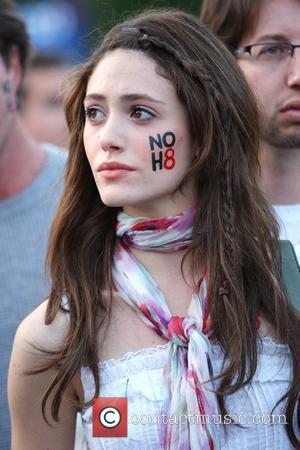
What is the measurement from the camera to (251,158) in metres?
3.49

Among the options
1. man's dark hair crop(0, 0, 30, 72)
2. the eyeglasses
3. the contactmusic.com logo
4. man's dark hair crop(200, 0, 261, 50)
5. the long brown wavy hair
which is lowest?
the contactmusic.com logo

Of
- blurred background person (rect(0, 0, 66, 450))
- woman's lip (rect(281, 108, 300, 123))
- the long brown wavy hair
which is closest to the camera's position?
the long brown wavy hair

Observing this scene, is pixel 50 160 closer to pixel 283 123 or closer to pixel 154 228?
pixel 283 123

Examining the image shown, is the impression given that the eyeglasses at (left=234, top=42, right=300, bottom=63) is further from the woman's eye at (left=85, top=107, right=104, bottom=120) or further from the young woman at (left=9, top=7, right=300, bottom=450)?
the woman's eye at (left=85, top=107, right=104, bottom=120)

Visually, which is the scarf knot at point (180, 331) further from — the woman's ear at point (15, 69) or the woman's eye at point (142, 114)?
the woman's ear at point (15, 69)

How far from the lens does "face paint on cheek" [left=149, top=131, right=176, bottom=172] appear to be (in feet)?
10.5

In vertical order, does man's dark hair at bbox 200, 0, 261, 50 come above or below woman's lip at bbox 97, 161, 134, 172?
above

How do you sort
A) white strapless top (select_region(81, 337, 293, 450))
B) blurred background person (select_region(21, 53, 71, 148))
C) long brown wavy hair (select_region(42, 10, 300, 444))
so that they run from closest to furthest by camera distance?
white strapless top (select_region(81, 337, 293, 450)), long brown wavy hair (select_region(42, 10, 300, 444)), blurred background person (select_region(21, 53, 71, 148))

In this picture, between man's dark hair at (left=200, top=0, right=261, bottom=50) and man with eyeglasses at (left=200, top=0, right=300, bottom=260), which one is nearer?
man with eyeglasses at (left=200, top=0, right=300, bottom=260)

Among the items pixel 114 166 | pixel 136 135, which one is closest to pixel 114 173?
pixel 114 166

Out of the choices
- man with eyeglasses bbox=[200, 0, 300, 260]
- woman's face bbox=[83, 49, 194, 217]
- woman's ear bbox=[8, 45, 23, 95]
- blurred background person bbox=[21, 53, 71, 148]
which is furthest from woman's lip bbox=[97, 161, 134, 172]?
blurred background person bbox=[21, 53, 71, 148]

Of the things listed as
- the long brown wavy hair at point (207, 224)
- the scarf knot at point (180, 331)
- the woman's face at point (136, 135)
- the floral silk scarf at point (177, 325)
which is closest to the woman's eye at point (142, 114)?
the woman's face at point (136, 135)

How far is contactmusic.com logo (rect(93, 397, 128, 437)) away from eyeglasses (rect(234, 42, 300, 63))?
155 cm

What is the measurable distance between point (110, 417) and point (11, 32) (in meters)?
2.45
